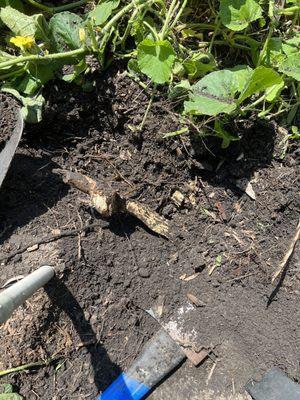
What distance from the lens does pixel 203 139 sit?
1.66 m

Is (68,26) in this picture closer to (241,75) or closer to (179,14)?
(179,14)

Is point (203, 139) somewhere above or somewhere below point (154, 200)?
above

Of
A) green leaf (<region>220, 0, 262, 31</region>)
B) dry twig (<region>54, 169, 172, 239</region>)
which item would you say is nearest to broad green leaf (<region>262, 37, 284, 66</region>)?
green leaf (<region>220, 0, 262, 31</region>)

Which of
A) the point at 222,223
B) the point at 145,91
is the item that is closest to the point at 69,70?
the point at 145,91

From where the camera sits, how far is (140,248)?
1.66 meters

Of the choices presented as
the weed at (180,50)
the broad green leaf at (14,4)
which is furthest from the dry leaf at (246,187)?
the broad green leaf at (14,4)

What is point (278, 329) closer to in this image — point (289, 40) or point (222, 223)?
point (222, 223)

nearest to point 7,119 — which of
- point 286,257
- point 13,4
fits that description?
point 13,4

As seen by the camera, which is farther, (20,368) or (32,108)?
(32,108)

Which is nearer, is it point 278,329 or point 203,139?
point 278,329

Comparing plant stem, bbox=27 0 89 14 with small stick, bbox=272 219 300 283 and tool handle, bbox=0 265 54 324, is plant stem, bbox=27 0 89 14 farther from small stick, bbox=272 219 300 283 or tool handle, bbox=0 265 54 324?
small stick, bbox=272 219 300 283

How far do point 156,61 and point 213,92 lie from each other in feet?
0.69

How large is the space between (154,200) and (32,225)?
429mm

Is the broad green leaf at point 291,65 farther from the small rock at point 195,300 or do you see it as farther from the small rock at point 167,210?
the small rock at point 195,300
